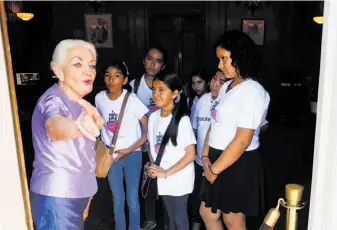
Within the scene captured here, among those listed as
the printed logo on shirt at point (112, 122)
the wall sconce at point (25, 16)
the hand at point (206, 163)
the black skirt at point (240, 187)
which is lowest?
the black skirt at point (240, 187)

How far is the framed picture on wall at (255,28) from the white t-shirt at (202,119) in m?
2.01

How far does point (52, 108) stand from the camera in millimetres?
1274

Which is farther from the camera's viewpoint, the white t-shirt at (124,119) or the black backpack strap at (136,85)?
the black backpack strap at (136,85)

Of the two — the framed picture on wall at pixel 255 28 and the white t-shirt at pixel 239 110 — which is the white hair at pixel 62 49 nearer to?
the white t-shirt at pixel 239 110

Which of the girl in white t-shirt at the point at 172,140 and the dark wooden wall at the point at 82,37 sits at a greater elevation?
the dark wooden wall at the point at 82,37

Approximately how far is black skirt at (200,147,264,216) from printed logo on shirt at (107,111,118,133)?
0.49m

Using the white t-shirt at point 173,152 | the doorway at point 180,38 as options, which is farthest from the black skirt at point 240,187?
the doorway at point 180,38

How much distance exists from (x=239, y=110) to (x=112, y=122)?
0.62 meters

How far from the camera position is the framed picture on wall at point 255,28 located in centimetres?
363

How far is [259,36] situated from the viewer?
362 centimetres

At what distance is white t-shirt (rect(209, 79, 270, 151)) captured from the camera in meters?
1.41

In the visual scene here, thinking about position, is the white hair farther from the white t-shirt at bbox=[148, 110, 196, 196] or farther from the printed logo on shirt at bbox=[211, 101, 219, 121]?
the printed logo on shirt at bbox=[211, 101, 219, 121]

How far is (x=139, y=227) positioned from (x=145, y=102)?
72 cm

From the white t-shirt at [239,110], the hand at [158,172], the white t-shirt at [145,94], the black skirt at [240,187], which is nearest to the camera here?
the white t-shirt at [239,110]
